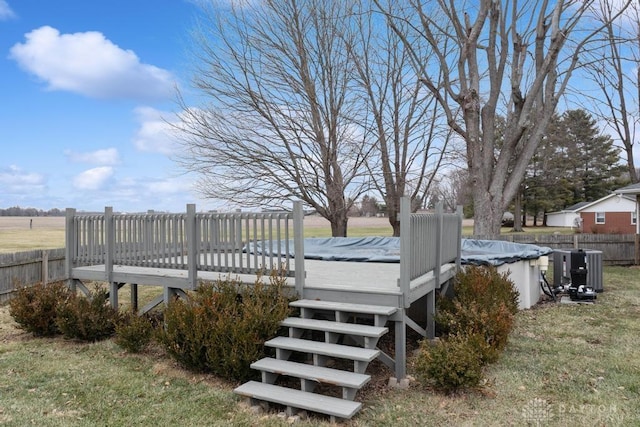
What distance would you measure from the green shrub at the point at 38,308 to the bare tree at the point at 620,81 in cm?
1793

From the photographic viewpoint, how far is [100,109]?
11039 mm

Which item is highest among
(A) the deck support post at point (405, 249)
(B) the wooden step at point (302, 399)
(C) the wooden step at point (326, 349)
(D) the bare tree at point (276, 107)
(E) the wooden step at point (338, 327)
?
(D) the bare tree at point (276, 107)

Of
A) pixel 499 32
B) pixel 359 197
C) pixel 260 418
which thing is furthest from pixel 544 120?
pixel 260 418

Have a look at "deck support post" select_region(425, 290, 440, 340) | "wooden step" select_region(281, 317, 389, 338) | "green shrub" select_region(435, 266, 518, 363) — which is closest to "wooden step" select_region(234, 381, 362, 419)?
"wooden step" select_region(281, 317, 389, 338)

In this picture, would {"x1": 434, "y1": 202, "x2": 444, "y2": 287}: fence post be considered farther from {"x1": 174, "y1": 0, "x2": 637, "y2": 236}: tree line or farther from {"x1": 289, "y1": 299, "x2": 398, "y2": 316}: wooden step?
{"x1": 174, "y1": 0, "x2": 637, "y2": 236}: tree line

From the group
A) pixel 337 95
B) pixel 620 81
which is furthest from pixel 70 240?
pixel 620 81

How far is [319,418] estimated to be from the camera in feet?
11.8

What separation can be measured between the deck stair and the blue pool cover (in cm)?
178

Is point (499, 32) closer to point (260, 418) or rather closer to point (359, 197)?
point (359, 197)

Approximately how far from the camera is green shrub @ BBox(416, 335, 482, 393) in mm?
3896

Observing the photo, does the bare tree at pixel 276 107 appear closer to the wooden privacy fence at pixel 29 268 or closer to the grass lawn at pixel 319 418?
the wooden privacy fence at pixel 29 268

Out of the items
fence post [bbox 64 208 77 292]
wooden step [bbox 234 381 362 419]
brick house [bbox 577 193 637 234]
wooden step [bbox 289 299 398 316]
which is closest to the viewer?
wooden step [bbox 234 381 362 419]

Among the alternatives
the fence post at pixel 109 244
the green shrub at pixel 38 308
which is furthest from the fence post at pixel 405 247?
the green shrub at pixel 38 308

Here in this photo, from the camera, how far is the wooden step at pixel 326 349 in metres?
3.79
